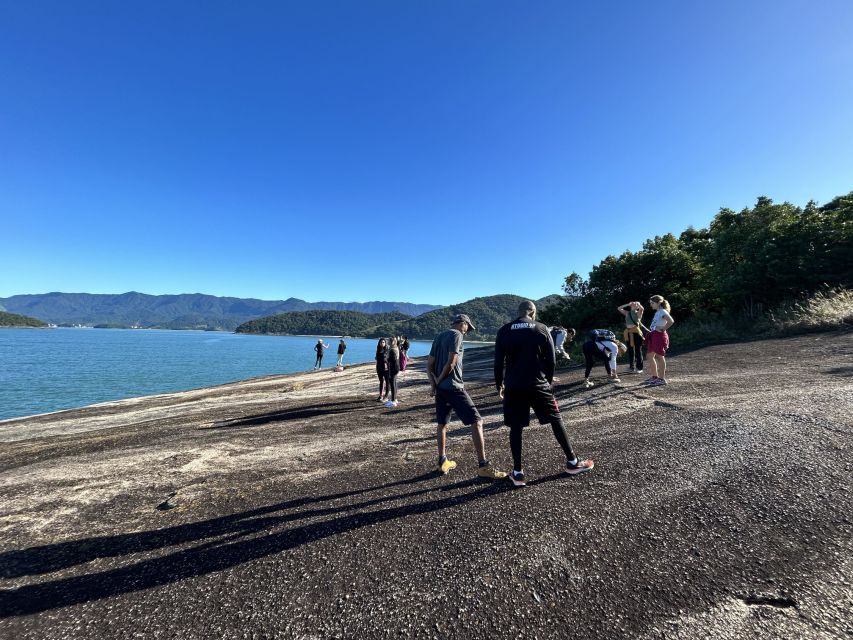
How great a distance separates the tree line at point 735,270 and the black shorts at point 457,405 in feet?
68.1

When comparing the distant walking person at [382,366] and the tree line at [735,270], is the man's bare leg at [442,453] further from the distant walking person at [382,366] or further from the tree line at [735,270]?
the tree line at [735,270]

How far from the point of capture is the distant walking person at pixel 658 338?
29.0 ft

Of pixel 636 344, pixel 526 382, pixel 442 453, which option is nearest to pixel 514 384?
pixel 526 382

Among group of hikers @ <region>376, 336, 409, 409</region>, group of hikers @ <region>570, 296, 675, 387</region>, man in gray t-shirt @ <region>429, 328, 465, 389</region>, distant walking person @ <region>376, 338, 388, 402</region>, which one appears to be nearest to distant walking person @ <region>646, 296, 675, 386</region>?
group of hikers @ <region>570, 296, 675, 387</region>

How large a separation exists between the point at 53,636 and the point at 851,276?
2920cm

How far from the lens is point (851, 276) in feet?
57.5

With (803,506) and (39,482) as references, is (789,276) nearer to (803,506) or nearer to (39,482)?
(803,506)

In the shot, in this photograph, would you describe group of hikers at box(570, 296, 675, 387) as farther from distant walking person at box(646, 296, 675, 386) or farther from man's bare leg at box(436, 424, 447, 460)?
man's bare leg at box(436, 424, 447, 460)

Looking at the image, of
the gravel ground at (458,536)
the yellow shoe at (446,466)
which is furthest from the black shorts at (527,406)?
the yellow shoe at (446,466)

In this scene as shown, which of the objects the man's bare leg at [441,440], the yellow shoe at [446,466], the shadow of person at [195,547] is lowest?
the shadow of person at [195,547]

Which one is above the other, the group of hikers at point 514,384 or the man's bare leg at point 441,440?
the group of hikers at point 514,384

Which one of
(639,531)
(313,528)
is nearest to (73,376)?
(313,528)

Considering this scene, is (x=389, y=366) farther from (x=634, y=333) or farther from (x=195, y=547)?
(x=634, y=333)

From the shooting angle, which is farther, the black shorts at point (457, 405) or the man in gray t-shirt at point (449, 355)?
the man in gray t-shirt at point (449, 355)
